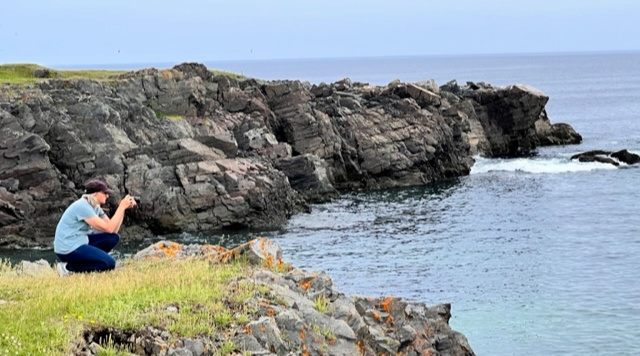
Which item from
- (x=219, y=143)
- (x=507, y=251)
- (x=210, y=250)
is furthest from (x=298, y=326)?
(x=219, y=143)

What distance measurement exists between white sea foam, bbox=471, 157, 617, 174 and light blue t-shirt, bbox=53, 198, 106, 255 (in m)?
67.6

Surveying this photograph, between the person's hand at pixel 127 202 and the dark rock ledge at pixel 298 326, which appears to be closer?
the dark rock ledge at pixel 298 326

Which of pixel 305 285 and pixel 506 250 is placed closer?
pixel 305 285

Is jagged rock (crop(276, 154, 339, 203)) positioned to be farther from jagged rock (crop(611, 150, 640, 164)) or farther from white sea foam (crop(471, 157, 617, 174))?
jagged rock (crop(611, 150, 640, 164))

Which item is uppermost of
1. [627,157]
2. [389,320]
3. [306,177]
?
[389,320]

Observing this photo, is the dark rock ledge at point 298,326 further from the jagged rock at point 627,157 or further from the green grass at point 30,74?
the jagged rock at point 627,157

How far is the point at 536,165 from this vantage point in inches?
3344

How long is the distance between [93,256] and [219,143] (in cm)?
4373

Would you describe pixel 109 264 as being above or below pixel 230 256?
above

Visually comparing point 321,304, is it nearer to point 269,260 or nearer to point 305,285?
point 305,285

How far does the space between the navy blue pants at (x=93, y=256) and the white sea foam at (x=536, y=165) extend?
66.7 metres

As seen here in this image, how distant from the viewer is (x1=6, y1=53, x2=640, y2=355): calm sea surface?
33.2 m

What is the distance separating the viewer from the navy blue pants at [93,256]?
63.0ft

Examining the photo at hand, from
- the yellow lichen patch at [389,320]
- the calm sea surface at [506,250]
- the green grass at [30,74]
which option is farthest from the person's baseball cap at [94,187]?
the green grass at [30,74]
